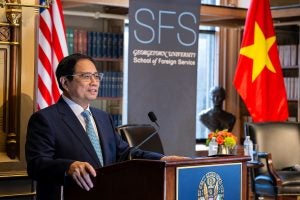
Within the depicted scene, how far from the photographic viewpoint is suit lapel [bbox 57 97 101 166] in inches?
117

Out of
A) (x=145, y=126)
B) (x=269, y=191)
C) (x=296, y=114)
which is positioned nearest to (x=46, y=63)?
(x=145, y=126)

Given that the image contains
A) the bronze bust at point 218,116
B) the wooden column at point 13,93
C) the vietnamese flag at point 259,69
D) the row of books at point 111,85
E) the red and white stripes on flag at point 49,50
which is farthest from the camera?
the bronze bust at point 218,116

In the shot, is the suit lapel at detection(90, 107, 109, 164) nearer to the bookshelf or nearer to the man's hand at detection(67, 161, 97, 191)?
the man's hand at detection(67, 161, 97, 191)

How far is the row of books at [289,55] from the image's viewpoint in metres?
7.28

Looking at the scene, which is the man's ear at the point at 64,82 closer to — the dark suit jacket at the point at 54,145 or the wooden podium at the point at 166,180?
the dark suit jacket at the point at 54,145

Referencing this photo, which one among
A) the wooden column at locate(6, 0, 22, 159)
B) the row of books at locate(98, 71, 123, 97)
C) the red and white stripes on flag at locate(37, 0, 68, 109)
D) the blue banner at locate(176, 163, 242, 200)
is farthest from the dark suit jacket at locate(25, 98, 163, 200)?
the row of books at locate(98, 71, 123, 97)

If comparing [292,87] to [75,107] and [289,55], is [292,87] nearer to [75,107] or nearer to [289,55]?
[289,55]

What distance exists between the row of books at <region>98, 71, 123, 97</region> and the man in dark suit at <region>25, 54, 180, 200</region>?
Result: 150 inches

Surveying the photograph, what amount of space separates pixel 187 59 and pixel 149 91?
0.50 meters

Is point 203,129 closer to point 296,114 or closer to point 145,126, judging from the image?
point 296,114

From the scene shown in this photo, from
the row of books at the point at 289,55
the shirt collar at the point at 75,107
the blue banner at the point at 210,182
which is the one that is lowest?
the blue banner at the point at 210,182

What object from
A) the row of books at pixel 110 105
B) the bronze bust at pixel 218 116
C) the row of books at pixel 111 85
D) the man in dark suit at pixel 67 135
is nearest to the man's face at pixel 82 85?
the man in dark suit at pixel 67 135

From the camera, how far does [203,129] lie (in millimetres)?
8117

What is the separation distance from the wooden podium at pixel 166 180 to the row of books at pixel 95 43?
410cm
